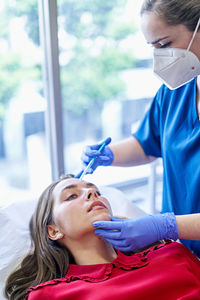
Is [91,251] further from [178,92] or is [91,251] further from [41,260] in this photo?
[178,92]

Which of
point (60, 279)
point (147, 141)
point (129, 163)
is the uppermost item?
point (147, 141)

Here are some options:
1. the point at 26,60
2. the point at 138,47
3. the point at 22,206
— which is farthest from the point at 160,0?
the point at 138,47

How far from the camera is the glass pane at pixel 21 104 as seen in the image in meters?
2.11

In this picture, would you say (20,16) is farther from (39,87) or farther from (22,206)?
(22,206)

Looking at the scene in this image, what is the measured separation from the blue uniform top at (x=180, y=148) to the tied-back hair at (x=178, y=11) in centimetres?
34

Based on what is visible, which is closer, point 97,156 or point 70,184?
point 70,184

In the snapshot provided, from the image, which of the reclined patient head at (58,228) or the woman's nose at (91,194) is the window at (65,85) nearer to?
the reclined patient head at (58,228)

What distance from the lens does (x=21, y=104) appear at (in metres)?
2.33

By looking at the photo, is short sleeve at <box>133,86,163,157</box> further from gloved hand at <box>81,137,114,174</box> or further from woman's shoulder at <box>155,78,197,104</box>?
gloved hand at <box>81,137,114,174</box>

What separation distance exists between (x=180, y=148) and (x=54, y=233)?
22.8 inches

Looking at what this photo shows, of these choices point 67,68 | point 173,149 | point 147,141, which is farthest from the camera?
point 67,68

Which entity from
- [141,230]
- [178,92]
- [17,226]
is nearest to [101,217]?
[141,230]

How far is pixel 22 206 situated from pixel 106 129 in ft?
4.38

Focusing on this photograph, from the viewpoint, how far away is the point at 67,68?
2.53m
